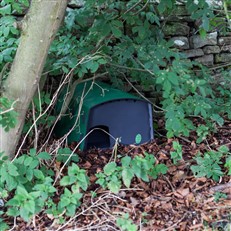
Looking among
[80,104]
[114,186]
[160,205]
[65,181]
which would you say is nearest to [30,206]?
[65,181]

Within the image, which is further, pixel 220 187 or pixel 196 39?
pixel 196 39

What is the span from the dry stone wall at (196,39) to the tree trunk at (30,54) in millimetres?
1787

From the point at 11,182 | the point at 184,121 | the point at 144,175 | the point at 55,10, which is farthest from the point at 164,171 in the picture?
the point at 55,10

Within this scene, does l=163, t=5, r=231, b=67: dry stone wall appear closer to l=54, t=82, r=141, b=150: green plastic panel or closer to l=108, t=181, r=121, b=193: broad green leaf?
l=54, t=82, r=141, b=150: green plastic panel

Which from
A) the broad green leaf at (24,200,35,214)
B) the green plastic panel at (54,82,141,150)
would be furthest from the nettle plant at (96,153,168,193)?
the green plastic panel at (54,82,141,150)


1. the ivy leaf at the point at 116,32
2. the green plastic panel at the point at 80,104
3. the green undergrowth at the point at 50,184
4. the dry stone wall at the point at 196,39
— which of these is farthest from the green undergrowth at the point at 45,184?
the dry stone wall at the point at 196,39

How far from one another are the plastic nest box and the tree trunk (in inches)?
22.7

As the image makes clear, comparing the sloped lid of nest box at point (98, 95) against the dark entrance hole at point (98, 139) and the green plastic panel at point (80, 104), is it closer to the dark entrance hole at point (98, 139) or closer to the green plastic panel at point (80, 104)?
the green plastic panel at point (80, 104)

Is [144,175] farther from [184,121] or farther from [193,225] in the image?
[184,121]

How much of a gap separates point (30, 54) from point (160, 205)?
4.04ft

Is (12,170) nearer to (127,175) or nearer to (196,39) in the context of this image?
(127,175)

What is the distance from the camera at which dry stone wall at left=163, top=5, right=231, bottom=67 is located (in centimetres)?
419

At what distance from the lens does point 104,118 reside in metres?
3.28

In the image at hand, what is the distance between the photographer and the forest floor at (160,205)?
2.44 meters
